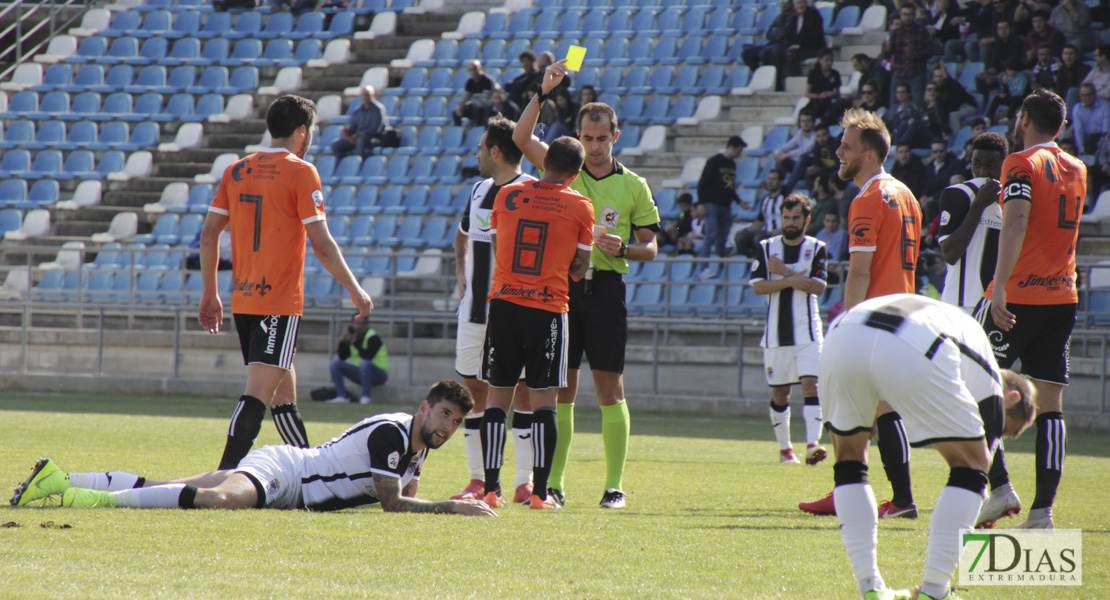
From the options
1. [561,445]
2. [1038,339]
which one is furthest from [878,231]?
[561,445]

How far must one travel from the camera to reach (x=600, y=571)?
13.6ft

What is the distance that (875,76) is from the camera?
52.9ft

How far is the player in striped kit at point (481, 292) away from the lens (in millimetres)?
6336

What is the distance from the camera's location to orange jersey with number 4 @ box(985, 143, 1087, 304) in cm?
565

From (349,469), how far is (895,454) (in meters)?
2.75

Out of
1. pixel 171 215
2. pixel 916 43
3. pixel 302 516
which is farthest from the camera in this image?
pixel 171 215

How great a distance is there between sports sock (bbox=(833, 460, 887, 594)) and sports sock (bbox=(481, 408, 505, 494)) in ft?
8.42

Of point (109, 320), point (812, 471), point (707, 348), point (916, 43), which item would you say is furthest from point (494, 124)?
point (109, 320)

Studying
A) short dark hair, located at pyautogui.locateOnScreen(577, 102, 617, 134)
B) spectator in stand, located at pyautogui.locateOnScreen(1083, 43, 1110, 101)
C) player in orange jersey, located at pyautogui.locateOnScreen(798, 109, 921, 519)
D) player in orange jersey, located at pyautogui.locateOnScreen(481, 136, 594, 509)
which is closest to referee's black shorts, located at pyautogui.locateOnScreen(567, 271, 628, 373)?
player in orange jersey, located at pyautogui.locateOnScreen(481, 136, 594, 509)

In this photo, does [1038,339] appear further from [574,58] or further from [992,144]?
[574,58]

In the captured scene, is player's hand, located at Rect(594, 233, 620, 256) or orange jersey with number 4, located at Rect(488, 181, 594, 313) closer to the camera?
orange jersey with number 4, located at Rect(488, 181, 594, 313)

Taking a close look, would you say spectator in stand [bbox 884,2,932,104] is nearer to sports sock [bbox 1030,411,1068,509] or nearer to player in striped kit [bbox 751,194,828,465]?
player in striped kit [bbox 751,194,828,465]

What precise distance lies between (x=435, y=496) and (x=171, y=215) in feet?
48.6

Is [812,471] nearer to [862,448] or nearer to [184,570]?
[862,448]
